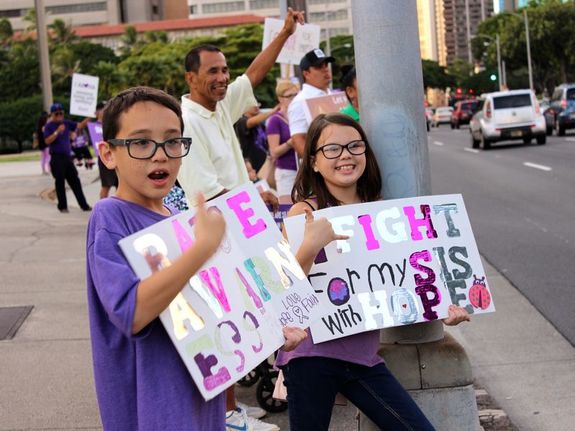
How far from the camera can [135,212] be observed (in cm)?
270

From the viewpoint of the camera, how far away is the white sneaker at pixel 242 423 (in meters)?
4.51

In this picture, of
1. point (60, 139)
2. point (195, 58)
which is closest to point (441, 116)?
point (60, 139)

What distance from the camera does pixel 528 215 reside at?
13.8m

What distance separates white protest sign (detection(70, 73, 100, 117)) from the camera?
20234 millimetres

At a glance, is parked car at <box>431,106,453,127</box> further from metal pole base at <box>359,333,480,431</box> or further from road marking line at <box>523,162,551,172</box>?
metal pole base at <box>359,333,480,431</box>

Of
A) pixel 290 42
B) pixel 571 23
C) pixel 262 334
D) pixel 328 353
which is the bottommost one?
pixel 328 353

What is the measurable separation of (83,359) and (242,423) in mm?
2436

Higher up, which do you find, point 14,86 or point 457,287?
point 14,86

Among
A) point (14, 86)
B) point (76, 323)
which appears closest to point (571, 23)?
point (14, 86)

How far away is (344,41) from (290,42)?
11824 centimetres

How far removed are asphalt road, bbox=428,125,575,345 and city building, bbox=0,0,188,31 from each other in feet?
418

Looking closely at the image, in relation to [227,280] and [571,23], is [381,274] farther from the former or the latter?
[571,23]

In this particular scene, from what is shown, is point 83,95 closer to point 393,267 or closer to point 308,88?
point 308,88

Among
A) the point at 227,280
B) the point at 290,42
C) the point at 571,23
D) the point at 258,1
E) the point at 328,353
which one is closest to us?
the point at 227,280
